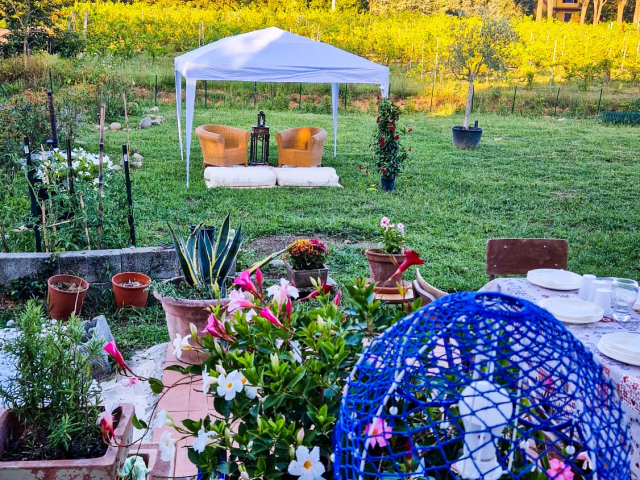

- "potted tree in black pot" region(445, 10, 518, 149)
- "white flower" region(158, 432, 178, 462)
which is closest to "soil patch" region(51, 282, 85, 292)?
"white flower" region(158, 432, 178, 462)

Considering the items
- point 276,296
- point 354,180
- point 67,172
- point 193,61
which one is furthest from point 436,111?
point 276,296

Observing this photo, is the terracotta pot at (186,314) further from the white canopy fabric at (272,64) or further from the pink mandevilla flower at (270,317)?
the white canopy fabric at (272,64)

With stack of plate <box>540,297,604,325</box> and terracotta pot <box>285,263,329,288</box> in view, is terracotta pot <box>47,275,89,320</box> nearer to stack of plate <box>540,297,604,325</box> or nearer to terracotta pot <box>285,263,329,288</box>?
terracotta pot <box>285,263,329,288</box>

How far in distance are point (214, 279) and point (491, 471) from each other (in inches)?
108

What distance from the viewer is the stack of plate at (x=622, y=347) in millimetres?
2215

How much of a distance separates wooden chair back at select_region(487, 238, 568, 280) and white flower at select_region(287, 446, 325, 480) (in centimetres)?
276

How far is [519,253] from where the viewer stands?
12.4 ft

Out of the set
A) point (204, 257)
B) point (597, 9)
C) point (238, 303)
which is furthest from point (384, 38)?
point (238, 303)

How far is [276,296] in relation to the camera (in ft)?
5.17

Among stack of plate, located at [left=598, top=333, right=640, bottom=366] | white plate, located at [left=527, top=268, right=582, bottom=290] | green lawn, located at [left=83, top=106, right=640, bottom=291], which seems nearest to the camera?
stack of plate, located at [left=598, top=333, right=640, bottom=366]

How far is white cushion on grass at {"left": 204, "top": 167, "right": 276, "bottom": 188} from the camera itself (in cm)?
847

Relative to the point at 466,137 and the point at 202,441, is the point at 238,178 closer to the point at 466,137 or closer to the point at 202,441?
the point at 466,137

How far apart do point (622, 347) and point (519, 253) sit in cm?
155

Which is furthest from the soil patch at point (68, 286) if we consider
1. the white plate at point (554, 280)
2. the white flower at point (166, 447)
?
the white flower at point (166, 447)
